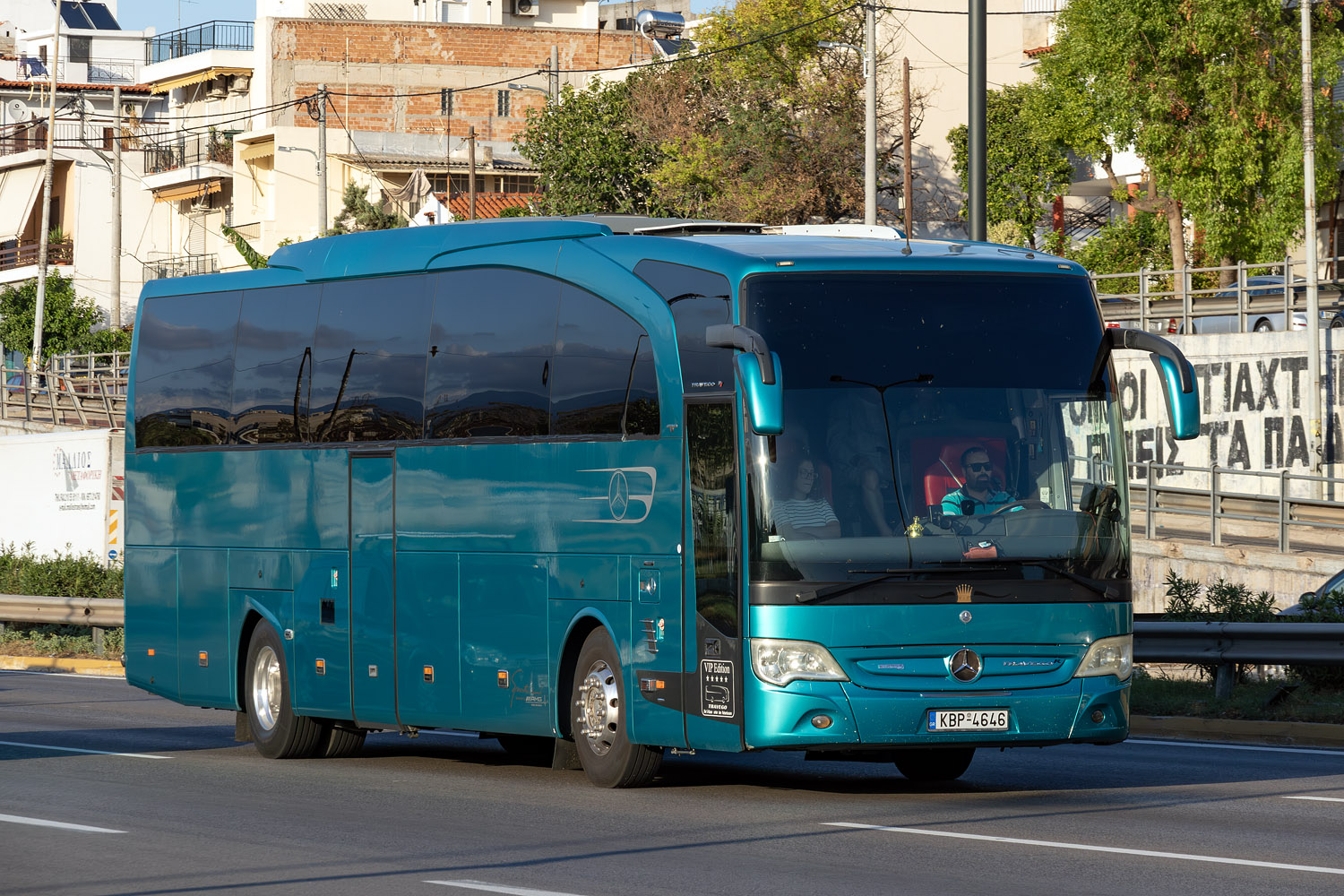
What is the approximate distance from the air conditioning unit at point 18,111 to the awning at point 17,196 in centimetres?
622

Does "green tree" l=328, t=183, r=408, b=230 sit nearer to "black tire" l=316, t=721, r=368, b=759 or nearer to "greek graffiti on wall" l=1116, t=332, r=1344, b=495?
"greek graffiti on wall" l=1116, t=332, r=1344, b=495

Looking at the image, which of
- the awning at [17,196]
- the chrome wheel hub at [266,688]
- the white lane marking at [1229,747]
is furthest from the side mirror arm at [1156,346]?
the awning at [17,196]

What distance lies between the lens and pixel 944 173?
63.9m

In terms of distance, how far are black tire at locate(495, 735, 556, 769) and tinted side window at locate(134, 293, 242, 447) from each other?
3.23 metres

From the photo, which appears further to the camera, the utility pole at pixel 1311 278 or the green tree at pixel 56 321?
the green tree at pixel 56 321

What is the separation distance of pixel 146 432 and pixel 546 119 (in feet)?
157

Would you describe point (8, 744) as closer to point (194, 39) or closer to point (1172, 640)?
point (1172, 640)

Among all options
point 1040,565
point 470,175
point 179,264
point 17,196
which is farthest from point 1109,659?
point 17,196

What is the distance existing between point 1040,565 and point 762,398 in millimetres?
1918

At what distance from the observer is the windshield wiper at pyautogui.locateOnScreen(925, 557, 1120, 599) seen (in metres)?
11.7

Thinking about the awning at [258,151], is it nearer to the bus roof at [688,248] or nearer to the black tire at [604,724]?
the bus roof at [688,248]

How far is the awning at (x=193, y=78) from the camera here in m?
84.4

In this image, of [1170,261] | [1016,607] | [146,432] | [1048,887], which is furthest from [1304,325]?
[1048,887]

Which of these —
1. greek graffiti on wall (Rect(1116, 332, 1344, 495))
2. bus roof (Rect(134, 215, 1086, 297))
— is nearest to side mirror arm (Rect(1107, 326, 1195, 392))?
bus roof (Rect(134, 215, 1086, 297))
